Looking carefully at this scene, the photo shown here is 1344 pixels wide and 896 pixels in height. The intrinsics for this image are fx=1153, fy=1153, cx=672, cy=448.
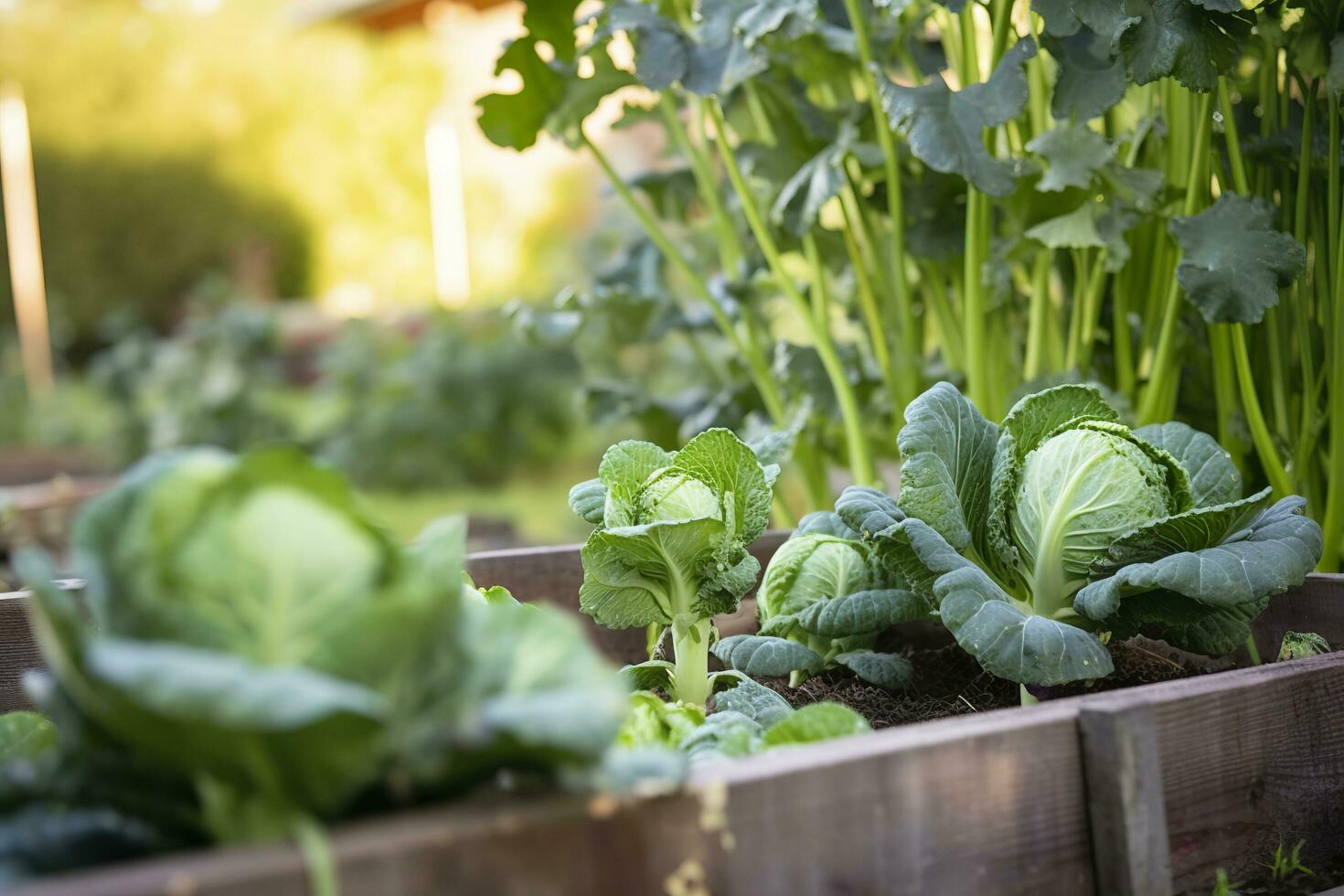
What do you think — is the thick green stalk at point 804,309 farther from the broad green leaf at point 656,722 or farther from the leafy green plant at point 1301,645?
the broad green leaf at point 656,722

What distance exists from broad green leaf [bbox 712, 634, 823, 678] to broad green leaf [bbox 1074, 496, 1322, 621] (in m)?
0.28

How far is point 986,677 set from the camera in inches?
48.7

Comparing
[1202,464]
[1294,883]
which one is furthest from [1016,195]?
[1294,883]

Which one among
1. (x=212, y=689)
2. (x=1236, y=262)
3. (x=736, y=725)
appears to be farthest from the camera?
(x=1236, y=262)

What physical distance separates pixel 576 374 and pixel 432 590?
6.53 meters

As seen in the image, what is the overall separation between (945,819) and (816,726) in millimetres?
119

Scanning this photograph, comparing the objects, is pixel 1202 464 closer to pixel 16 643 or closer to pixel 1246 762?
pixel 1246 762

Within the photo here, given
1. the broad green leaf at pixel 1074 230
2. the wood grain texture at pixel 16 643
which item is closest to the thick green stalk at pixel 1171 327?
the broad green leaf at pixel 1074 230

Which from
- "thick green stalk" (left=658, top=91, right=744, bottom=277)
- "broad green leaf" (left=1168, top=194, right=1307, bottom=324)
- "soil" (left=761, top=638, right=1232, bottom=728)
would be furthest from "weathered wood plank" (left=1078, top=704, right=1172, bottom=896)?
"thick green stalk" (left=658, top=91, right=744, bottom=277)

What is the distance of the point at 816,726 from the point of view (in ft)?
2.75

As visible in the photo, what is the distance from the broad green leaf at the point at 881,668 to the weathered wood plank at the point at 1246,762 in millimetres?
338

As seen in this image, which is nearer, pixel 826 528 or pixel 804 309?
pixel 826 528

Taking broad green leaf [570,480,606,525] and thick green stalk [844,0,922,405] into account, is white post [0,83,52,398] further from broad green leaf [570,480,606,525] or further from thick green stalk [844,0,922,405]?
broad green leaf [570,480,606,525]

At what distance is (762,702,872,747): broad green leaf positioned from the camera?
83cm
